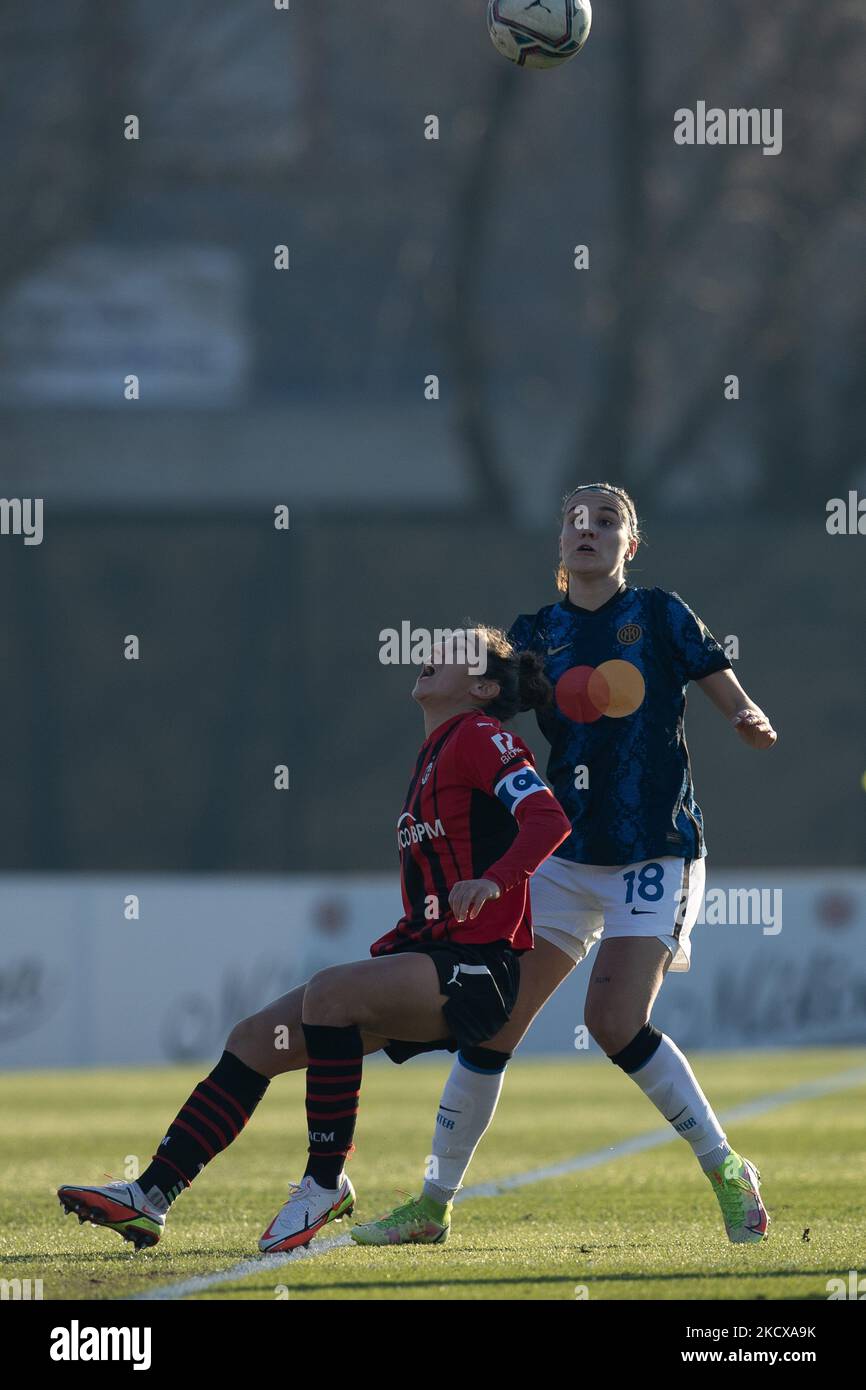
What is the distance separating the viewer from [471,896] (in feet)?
18.6

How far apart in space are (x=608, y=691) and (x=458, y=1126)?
4.15 feet

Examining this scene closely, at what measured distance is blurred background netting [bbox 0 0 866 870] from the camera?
21656 millimetres

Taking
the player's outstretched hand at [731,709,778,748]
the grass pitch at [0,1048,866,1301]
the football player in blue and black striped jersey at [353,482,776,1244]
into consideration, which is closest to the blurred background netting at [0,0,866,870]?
the grass pitch at [0,1048,866,1301]

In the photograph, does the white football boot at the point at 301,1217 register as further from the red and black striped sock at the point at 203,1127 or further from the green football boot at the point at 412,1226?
the green football boot at the point at 412,1226

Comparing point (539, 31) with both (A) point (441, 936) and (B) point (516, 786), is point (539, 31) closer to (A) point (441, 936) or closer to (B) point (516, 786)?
(B) point (516, 786)

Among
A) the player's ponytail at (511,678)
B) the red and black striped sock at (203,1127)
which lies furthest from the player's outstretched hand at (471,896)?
the red and black striped sock at (203,1127)

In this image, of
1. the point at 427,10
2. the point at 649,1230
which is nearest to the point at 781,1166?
the point at 649,1230

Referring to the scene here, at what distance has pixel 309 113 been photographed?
29.9 meters

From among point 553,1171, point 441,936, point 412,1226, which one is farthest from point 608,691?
point 553,1171

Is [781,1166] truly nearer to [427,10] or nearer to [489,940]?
[489,940]

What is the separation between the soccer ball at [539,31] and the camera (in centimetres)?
838

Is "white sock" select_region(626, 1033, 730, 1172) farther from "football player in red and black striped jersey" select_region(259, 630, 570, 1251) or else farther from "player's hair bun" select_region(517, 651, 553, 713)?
"player's hair bun" select_region(517, 651, 553, 713)

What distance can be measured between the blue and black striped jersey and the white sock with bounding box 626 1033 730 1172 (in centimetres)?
56

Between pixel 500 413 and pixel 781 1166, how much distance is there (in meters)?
23.1
